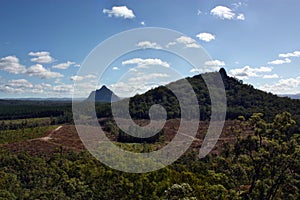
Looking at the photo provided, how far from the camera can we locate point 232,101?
5487 inches

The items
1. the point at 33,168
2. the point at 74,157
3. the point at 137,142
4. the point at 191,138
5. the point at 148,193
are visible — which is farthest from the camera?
the point at 137,142

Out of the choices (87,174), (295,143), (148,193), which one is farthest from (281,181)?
(87,174)

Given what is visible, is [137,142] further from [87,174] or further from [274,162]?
[274,162]

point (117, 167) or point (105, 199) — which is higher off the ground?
point (117, 167)

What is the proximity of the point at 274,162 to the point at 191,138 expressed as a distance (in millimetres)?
71462

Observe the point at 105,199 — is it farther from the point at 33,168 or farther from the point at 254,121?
the point at 33,168

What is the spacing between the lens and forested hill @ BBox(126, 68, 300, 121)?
119m

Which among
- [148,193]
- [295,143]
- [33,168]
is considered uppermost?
[295,143]

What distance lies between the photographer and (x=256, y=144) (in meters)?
14.9

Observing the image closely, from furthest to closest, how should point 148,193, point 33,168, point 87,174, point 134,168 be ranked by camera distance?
1. point 33,168
2. point 87,174
3. point 134,168
4. point 148,193

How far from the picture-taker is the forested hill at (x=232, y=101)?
11906cm

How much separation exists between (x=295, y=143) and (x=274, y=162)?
1.18 meters

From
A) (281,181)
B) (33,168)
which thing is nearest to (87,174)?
(33,168)

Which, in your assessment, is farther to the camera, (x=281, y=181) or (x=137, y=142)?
(x=137, y=142)
